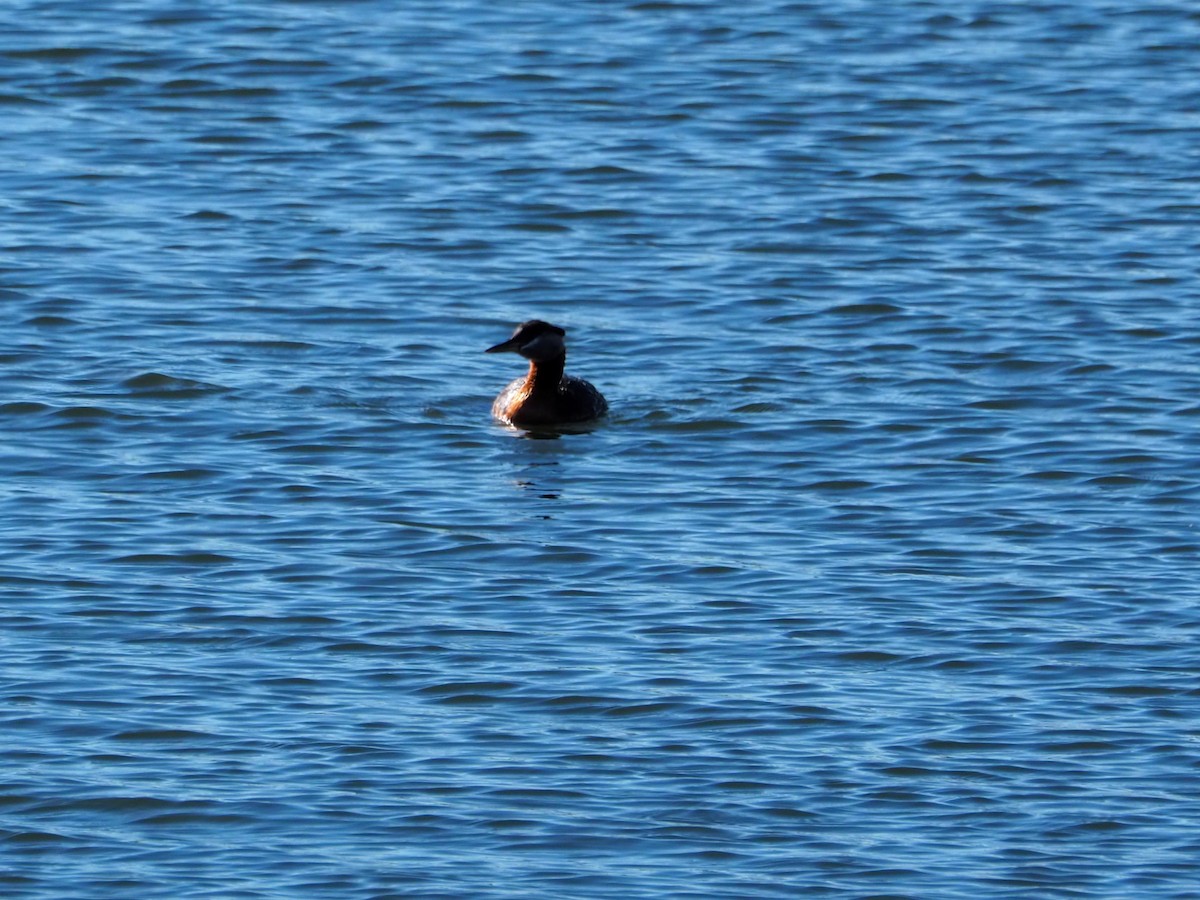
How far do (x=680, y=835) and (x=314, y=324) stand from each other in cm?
924

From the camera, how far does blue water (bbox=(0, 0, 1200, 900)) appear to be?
11.4 metres

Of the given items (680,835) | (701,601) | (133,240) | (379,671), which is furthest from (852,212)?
(680,835)

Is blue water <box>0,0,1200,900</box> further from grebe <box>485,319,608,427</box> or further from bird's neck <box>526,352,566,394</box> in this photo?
bird's neck <box>526,352,566,394</box>

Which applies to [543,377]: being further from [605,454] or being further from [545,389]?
[605,454]

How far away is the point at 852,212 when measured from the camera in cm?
2295

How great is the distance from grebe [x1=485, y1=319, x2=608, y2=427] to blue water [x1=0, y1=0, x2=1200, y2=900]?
0.30 metres

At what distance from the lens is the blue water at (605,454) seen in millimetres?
→ 11391

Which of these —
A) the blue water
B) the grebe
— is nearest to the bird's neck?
the grebe

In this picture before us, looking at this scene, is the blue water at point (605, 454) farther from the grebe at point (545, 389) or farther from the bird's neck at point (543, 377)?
the bird's neck at point (543, 377)

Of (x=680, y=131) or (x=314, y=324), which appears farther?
(x=680, y=131)

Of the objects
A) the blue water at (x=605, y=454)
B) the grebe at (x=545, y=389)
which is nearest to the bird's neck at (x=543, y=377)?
the grebe at (x=545, y=389)

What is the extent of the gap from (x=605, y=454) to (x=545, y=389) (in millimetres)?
810

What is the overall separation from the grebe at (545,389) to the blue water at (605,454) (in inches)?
11.9

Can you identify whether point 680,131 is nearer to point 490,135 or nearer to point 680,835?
point 490,135
